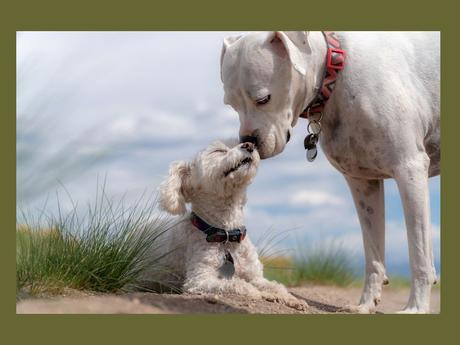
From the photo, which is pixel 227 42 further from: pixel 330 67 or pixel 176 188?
pixel 176 188

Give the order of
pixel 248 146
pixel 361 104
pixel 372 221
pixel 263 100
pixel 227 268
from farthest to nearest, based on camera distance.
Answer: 1. pixel 372 221
2. pixel 227 268
3. pixel 361 104
4. pixel 248 146
5. pixel 263 100

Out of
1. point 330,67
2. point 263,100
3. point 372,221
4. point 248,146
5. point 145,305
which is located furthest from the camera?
point 372,221

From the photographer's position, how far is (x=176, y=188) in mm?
6590

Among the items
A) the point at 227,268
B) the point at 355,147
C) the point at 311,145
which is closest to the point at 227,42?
the point at 311,145

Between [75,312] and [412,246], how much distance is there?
298 centimetres

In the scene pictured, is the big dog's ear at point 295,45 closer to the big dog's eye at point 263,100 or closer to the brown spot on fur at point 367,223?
the big dog's eye at point 263,100

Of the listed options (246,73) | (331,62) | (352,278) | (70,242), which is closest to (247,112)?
(246,73)

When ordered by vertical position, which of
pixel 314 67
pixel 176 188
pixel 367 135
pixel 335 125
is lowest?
pixel 176 188

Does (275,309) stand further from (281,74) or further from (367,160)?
(281,74)

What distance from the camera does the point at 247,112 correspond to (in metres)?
6.32

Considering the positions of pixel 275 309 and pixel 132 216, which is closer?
pixel 275 309

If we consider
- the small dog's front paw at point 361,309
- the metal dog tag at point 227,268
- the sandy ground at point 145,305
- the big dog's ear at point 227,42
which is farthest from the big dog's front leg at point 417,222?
the big dog's ear at point 227,42

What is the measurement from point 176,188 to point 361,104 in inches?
72.8

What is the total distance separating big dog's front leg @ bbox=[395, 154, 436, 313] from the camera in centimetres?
630
